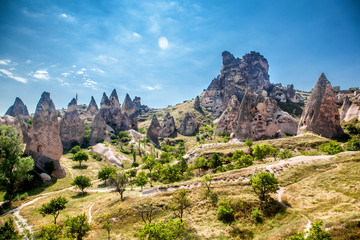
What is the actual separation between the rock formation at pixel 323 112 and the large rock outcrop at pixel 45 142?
66760 millimetres

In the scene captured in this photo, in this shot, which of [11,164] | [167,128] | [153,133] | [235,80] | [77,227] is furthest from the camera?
[235,80]

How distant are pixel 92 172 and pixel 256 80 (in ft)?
560

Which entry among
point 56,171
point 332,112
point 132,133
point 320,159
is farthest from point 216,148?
point 132,133

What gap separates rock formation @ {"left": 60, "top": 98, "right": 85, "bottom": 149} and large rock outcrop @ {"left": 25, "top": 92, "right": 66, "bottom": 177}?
3312cm

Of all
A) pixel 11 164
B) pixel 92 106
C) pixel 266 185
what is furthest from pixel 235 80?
pixel 11 164

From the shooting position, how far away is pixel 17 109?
350 feet

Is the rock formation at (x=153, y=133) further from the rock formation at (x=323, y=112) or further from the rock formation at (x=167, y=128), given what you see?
the rock formation at (x=323, y=112)

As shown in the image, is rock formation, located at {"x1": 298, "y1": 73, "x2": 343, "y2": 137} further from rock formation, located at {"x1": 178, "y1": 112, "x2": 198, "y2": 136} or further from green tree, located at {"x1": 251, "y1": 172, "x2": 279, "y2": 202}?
rock formation, located at {"x1": 178, "y1": 112, "x2": 198, "y2": 136}

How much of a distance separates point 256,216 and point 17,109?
495 feet

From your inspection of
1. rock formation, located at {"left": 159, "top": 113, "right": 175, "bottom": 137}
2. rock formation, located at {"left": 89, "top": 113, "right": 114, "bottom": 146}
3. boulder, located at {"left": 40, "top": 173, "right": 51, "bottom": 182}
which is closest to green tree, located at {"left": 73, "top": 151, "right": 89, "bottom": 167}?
boulder, located at {"left": 40, "top": 173, "right": 51, "bottom": 182}

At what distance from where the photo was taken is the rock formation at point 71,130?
69.4 m

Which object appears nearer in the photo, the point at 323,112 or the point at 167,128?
the point at 323,112

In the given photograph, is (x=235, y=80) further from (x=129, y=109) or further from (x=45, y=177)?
(x=45, y=177)

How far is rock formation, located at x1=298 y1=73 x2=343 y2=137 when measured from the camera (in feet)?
133
